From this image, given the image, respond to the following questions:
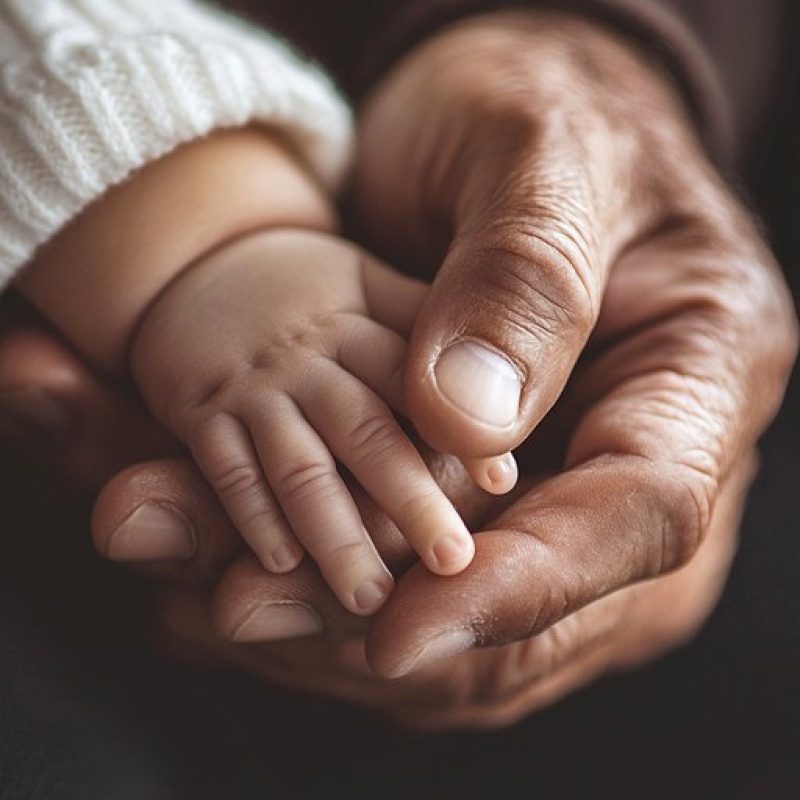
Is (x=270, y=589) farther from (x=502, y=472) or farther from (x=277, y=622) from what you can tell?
(x=502, y=472)

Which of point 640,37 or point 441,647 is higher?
point 640,37

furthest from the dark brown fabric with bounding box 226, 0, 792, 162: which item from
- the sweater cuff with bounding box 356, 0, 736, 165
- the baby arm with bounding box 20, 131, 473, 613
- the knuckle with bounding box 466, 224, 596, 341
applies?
the knuckle with bounding box 466, 224, 596, 341

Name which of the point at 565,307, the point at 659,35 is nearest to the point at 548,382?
the point at 565,307

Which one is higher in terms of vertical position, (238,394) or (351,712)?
(238,394)

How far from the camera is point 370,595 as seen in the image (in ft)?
1.57

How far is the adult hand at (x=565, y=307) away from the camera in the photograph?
0.49 m

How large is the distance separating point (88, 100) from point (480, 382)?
31 cm

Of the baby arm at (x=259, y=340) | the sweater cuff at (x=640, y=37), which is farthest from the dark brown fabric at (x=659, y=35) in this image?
the baby arm at (x=259, y=340)

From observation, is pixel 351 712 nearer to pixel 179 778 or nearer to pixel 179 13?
pixel 179 778

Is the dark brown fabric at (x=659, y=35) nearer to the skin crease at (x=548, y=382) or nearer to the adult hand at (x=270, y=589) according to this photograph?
the skin crease at (x=548, y=382)

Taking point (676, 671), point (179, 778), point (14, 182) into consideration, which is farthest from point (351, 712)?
point (14, 182)

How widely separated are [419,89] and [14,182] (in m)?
0.32

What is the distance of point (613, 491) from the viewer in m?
0.54

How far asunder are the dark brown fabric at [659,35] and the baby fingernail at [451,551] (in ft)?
1.78
